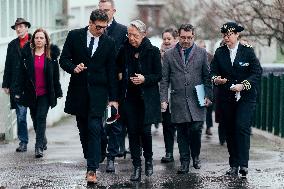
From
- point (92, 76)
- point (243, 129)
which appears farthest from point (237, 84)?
point (92, 76)

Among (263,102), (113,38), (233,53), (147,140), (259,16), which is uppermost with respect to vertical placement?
(259,16)

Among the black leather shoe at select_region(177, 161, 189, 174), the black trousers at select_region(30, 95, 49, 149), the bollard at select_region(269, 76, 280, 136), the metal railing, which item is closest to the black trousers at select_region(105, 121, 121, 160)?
the black leather shoe at select_region(177, 161, 189, 174)

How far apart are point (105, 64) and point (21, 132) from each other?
387 cm

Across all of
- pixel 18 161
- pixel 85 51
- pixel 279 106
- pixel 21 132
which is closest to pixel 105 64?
pixel 85 51

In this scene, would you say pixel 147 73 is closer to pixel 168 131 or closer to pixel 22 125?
pixel 168 131

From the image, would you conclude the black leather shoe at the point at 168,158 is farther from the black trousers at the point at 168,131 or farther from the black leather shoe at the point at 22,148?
the black leather shoe at the point at 22,148

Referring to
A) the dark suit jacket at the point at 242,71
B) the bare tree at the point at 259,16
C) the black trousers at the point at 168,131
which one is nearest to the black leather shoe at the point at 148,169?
the dark suit jacket at the point at 242,71

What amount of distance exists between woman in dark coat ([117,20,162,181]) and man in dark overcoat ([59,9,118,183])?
220 mm

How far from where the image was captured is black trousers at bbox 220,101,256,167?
12.2 metres

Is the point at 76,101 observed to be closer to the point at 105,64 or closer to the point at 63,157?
the point at 105,64

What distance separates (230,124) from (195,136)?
633mm

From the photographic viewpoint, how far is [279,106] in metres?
18.7

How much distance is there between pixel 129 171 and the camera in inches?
493

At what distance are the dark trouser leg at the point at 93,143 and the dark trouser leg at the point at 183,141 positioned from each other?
4.71ft
